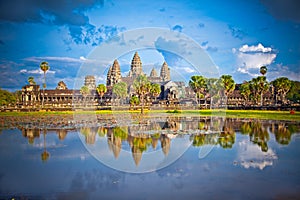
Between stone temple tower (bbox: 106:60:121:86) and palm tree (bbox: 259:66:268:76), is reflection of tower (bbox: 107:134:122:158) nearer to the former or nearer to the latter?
palm tree (bbox: 259:66:268:76)

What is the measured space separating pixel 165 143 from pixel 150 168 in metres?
6.53

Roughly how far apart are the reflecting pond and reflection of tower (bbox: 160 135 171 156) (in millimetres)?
75

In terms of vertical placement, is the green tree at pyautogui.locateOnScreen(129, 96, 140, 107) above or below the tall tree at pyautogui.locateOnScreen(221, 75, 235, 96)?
below

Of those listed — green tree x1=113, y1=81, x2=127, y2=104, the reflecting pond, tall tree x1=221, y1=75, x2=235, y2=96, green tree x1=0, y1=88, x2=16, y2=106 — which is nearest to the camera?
the reflecting pond

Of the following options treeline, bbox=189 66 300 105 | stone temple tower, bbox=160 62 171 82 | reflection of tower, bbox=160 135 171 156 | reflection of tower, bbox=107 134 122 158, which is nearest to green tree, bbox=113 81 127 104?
treeline, bbox=189 66 300 105

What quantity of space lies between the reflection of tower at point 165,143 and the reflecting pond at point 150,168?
0.25 feet

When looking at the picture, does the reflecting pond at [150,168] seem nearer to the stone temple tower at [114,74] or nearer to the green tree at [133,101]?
the green tree at [133,101]

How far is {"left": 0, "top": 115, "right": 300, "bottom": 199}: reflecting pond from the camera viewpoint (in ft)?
34.8

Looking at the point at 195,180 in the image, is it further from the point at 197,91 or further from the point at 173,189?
the point at 197,91

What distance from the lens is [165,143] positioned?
2038 cm

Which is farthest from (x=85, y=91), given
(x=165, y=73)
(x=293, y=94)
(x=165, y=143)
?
(x=165, y=143)

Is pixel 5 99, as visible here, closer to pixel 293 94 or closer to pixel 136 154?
pixel 136 154

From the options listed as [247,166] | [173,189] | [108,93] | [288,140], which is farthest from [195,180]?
[108,93]

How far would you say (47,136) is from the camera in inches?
970
